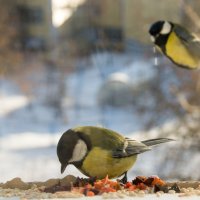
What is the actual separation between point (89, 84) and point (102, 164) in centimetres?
242

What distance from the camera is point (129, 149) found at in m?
1.06

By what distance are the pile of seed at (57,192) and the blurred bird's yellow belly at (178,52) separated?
277 mm

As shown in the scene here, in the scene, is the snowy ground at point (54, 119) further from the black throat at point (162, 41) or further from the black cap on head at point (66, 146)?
the black cap on head at point (66, 146)

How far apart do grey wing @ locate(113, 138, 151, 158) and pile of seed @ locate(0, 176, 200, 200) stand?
0.06m

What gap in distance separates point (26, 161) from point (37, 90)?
0.47 metres

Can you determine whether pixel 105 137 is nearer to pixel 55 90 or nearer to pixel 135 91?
pixel 135 91

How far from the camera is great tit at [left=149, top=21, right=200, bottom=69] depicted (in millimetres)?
1238

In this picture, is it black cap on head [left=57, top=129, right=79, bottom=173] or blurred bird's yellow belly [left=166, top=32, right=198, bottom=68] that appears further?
blurred bird's yellow belly [left=166, top=32, right=198, bottom=68]

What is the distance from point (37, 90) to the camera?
336 cm

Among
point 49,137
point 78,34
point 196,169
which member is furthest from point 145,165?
point 78,34

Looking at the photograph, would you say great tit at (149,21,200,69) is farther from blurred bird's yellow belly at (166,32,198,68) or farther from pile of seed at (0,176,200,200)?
pile of seed at (0,176,200,200)

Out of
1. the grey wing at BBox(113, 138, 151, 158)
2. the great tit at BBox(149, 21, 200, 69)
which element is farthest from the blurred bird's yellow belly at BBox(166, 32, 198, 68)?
the grey wing at BBox(113, 138, 151, 158)

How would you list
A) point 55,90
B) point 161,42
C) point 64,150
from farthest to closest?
point 55,90 → point 161,42 → point 64,150

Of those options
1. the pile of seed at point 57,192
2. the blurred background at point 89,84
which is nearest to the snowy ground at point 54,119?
the blurred background at point 89,84
